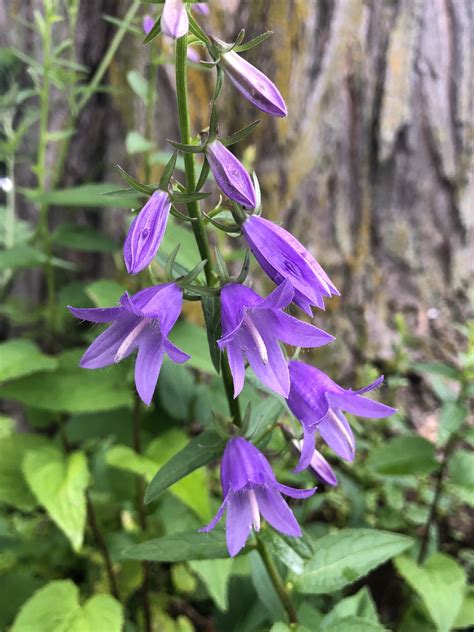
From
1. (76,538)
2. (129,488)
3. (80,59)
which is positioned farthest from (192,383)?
(80,59)

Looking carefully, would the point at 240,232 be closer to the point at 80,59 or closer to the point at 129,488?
the point at 129,488

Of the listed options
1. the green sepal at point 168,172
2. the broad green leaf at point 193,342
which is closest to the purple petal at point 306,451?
the green sepal at point 168,172

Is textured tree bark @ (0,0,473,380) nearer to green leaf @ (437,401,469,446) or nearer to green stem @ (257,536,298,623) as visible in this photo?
green leaf @ (437,401,469,446)

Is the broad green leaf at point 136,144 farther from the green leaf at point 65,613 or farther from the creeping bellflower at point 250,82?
the green leaf at point 65,613

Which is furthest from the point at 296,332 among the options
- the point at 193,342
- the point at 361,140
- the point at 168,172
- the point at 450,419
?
the point at 361,140

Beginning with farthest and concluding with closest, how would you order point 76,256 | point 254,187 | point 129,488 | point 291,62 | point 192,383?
point 76,256, point 291,62, point 192,383, point 129,488, point 254,187

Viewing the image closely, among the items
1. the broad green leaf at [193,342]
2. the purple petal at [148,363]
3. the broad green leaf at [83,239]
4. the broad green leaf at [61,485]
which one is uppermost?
the purple petal at [148,363]
